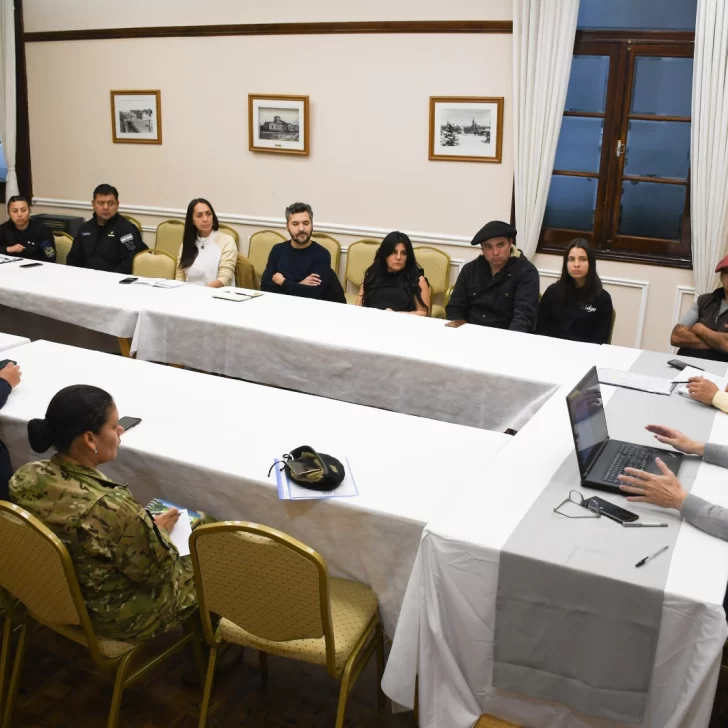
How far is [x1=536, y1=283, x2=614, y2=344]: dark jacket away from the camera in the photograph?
4.30m

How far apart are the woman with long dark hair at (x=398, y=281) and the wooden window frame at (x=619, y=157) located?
1.31 meters

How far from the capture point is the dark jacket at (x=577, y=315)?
14.1 feet

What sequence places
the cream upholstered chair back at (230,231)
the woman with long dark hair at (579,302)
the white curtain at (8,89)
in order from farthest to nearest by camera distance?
1. the white curtain at (8,89)
2. the cream upholstered chair back at (230,231)
3. the woman with long dark hair at (579,302)

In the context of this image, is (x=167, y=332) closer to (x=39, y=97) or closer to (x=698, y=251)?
(x=698, y=251)

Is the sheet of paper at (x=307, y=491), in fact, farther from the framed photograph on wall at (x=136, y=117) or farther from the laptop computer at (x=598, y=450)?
the framed photograph on wall at (x=136, y=117)

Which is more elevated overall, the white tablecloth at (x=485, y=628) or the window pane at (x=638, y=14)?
the window pane at (x=638, y=14)

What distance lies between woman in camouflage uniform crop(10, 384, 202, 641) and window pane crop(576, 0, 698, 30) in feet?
14.8

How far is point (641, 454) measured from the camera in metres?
2.55

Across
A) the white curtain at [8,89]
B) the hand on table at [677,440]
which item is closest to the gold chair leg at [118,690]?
the hand on table at [677,440]

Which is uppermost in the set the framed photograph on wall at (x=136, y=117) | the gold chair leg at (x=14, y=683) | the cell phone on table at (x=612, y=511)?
the framed photograph on wall at (x=136, y=117)

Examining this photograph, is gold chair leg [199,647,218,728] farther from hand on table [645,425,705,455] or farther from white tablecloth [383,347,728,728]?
hand on table [645,425,705,455]

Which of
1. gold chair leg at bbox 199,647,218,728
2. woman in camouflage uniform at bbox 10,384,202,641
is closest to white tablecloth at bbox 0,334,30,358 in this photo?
woman in camouflage uniform at bbox 10,384,202,641

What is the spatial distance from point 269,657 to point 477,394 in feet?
4.59

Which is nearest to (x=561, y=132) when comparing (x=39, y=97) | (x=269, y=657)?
(x=269, y=657)
